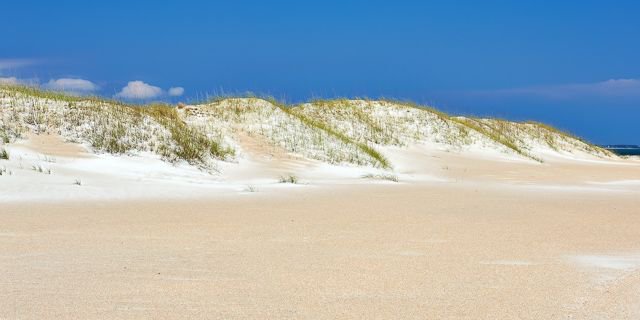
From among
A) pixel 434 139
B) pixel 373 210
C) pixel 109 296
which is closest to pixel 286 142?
pixel 434 139

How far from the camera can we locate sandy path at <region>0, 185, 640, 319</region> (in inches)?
151

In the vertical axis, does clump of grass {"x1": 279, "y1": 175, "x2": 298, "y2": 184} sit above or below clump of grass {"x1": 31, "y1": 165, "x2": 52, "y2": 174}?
below

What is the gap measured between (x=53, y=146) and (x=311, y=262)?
410 inches

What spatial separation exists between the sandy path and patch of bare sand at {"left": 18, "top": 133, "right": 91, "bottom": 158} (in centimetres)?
515

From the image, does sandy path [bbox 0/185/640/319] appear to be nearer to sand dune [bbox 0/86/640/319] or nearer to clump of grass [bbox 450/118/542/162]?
sand dune [bbox 0/86/640/319]

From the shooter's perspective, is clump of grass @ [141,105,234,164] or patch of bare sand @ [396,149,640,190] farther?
patch of bare sand @ [396,149,640,190]

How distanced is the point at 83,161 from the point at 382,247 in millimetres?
9111

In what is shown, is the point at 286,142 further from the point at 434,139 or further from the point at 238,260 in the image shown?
the point at 238,260

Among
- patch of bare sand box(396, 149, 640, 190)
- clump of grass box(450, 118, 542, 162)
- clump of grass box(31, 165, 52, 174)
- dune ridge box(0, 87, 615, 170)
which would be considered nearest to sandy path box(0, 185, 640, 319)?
clump of grass box(31, 165, 52, 174)

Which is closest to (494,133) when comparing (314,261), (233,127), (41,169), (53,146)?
(233,127)

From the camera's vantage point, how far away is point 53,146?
45.2ft

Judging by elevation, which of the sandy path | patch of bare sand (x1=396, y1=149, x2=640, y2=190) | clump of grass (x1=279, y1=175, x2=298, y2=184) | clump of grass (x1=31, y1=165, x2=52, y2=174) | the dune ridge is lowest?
the sandy path

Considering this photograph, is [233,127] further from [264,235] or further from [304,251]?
[304,251]

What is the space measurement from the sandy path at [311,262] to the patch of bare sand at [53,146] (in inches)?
203
